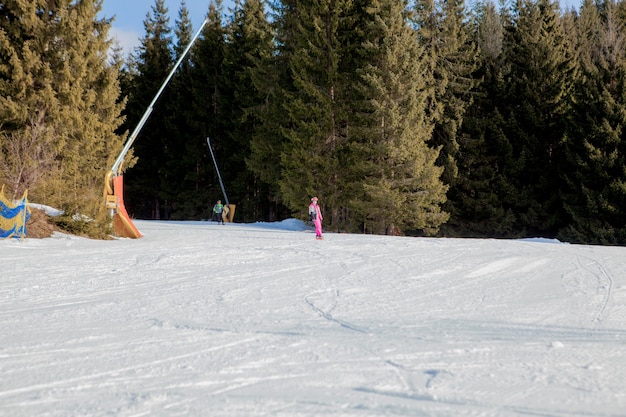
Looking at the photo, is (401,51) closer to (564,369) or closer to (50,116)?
(50,116)

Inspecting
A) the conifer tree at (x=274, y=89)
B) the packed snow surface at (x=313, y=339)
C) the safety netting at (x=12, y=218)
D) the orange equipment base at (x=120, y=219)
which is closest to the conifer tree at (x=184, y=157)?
the conifer tree at (x=274, y=89)

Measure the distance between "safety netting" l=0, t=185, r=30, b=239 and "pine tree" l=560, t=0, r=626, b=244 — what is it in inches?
935

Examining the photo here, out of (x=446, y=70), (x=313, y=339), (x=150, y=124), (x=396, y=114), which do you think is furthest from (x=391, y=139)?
(x=150, y=124)

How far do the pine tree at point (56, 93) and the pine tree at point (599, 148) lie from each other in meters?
22.3

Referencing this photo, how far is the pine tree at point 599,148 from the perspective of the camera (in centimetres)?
2539

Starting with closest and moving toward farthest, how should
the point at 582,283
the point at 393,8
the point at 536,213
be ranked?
the point at 582,283 < the point at 393,8 < the point at 536,213

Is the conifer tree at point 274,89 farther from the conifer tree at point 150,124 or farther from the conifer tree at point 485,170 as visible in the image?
the conifer tree at point 150,124

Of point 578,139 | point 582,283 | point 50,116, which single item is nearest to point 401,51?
point 578,139

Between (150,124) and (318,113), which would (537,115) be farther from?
(150,124)

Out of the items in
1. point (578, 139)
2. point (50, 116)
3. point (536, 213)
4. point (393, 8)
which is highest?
point (393, 8)

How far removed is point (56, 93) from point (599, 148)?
979 inches

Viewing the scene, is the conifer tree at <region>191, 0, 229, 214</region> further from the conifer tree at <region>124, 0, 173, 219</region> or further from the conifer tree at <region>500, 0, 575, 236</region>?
the conifer tree at <region>500, 0, 575, 236</region>

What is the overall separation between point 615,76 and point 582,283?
24.1 m

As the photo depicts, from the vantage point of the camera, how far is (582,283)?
7906 mm
